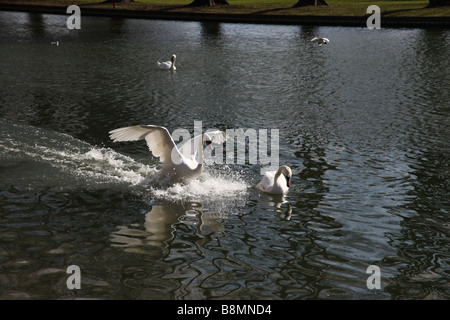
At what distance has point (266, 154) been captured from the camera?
45.8ft

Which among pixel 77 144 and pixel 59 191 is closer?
pixel 59 191

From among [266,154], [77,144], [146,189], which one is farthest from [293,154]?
[77,144]

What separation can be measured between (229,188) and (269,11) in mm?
36214

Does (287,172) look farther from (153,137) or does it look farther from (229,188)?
(153,137)

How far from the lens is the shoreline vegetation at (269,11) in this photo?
40.7 meters

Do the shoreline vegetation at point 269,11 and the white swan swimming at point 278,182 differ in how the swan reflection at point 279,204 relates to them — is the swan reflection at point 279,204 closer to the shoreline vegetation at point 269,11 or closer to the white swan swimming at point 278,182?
the white swan swimming at point 278,182

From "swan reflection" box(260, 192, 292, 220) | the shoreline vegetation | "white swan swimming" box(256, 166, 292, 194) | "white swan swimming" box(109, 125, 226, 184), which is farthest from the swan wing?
the shoreline vegetation

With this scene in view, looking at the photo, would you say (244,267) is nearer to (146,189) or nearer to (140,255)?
(140,255)

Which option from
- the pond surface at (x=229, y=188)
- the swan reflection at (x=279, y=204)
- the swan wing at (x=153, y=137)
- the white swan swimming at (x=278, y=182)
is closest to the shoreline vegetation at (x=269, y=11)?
the pond surface at (x=229, y=188)

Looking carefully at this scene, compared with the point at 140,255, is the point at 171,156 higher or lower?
higher

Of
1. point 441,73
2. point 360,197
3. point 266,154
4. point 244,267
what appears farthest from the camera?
point 441,73

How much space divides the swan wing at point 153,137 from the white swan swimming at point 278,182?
6.13 ft

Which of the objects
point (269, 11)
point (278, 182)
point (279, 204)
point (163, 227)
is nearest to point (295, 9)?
point (269, 11)

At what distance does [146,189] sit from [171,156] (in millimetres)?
820
